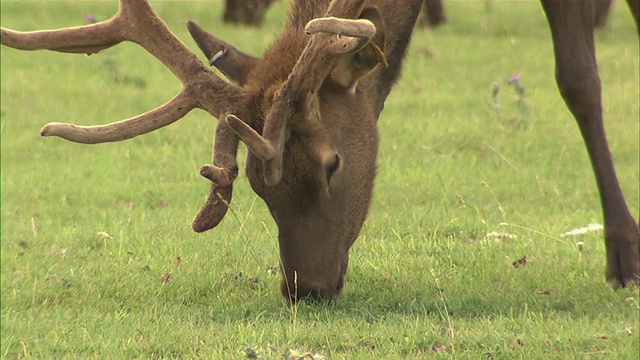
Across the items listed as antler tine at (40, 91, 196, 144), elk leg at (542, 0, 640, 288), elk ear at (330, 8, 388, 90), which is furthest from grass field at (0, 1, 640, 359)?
elk ear at (330, 8, 388, 90)

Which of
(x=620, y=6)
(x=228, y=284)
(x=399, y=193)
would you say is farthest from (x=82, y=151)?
(x=620, y=6)

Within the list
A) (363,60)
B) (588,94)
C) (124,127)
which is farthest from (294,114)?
(588,94)

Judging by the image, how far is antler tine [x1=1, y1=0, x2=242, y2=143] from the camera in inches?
206

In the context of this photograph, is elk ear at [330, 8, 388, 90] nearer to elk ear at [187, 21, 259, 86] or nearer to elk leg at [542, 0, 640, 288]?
elk ear at [187, 21, 259, 86]

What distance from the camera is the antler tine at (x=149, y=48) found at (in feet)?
17.1

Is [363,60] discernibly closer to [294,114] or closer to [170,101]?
[294,114]

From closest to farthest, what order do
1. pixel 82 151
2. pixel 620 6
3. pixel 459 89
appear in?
pixel 82 151, pixel 459 89, pixel 620 6

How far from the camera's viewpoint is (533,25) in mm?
16016

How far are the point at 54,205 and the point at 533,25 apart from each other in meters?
9.59

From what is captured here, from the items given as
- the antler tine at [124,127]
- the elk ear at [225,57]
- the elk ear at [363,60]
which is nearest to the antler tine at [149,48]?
the antler tine at [124,127]

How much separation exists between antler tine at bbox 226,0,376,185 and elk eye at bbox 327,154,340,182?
0.30 metres

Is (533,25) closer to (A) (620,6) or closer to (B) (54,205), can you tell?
(A) (620,6)

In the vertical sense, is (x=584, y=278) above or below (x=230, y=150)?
below

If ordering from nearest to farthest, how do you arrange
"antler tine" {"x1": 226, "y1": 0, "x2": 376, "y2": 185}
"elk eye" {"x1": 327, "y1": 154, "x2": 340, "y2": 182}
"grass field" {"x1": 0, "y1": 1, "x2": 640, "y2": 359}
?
"antler tine" {"x1": 226, "y1": 0, "x2": 376, "y2": 185}
"grass field" {"x1": 0, "y1": 1, "x2": 640, "y2": 359}
"elk eye" {"x1": 327, "y1": 154, "x2": 340, "y2": 182}
